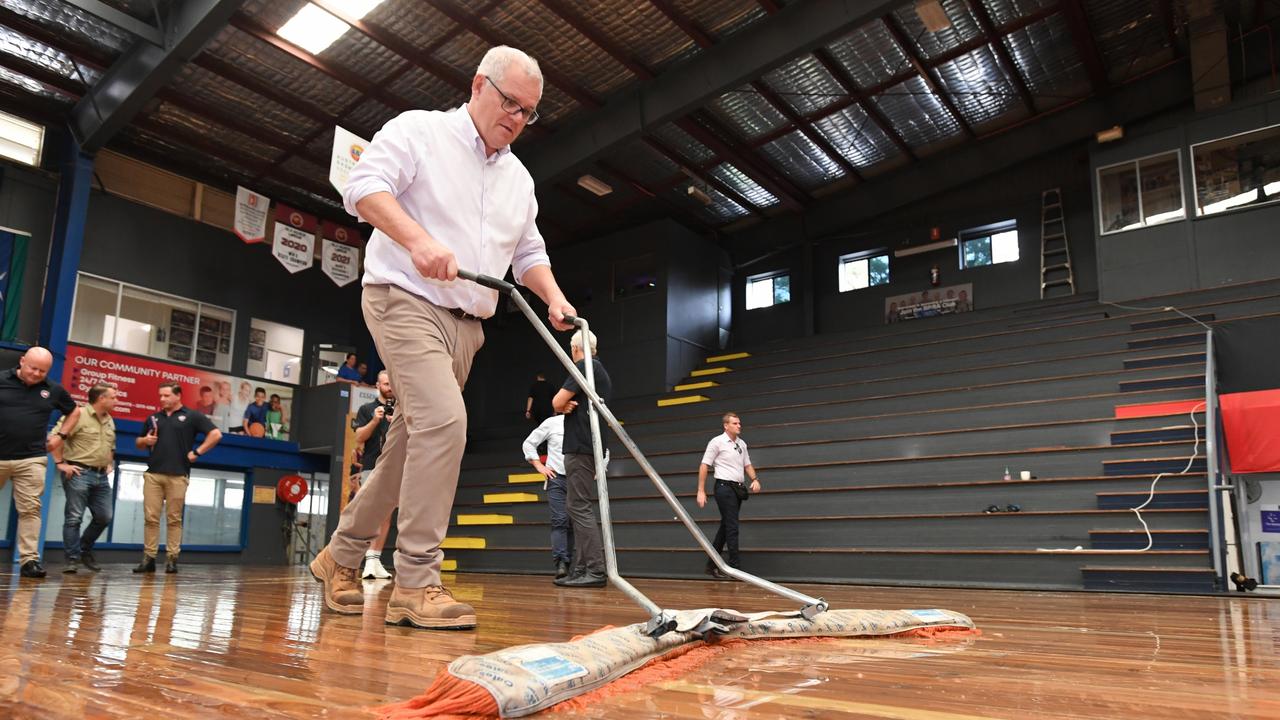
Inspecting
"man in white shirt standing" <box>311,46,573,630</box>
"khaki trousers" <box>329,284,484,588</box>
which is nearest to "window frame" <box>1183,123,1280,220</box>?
"man in white shirt standing" <box>311,46,573,630</box>

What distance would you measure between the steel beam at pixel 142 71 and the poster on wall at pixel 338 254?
2980 millimetres

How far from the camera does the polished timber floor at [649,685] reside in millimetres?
1121

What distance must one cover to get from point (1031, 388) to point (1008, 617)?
5399 millimetres

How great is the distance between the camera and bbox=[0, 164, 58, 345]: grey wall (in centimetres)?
1001

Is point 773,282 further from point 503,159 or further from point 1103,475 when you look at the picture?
point 503,159

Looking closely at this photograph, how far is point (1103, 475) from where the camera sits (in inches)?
230

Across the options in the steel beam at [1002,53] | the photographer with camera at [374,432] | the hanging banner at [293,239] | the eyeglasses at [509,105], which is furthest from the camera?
the hanging banner at [293,239]

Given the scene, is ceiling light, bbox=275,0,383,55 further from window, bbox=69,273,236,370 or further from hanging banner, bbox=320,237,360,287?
window, bbox=69,273,236,370

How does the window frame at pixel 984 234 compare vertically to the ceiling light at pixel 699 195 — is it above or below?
below

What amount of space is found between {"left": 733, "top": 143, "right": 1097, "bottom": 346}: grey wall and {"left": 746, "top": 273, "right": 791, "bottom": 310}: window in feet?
0.33

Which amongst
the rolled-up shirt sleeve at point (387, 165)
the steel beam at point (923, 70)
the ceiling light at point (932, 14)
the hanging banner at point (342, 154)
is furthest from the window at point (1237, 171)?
the rolled-up shirt sleeve at point (387, 165)

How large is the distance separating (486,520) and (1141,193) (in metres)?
8.76

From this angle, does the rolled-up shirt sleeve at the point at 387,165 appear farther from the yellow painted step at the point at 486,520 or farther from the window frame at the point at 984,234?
the window frame at the point at 984,234

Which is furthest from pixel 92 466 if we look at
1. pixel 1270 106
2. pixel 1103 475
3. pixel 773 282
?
pixel 1270 106
